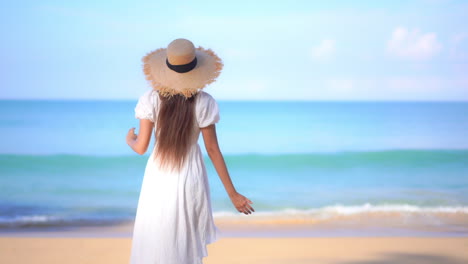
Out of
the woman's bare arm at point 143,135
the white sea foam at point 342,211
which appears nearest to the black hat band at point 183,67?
the woman's bare arm at point 143,135

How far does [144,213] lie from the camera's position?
8.29 feet

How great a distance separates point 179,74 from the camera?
97.7 inches

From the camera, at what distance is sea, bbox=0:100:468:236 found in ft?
21.0

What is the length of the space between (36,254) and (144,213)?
7.14ft

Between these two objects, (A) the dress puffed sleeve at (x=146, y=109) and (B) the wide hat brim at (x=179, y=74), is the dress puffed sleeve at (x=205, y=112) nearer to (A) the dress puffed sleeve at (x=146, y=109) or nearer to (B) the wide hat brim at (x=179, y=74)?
(B) the wide hat brim at (x=179, y=74)

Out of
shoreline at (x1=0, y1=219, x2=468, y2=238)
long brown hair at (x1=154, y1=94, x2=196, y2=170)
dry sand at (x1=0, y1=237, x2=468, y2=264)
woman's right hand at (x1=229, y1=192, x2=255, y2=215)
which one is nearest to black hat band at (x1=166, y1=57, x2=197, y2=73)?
long brown hair at (x1=154, y1=94, x2=196, y2=170)

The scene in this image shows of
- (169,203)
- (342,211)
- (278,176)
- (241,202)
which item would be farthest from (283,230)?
(278,176)

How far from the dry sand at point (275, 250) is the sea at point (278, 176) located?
834 millimetres

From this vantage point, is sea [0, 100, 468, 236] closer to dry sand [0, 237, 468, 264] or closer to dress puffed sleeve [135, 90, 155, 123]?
dry sand [0, 237, 468, 264]

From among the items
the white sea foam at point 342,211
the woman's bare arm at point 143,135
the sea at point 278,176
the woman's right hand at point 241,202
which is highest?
the sea at point 278,176

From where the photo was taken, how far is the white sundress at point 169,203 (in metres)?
2.50

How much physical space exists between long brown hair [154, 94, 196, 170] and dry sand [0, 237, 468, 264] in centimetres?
188

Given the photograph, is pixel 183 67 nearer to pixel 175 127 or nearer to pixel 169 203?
pixel 175 127

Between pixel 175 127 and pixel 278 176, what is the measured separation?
7996 millimetres
